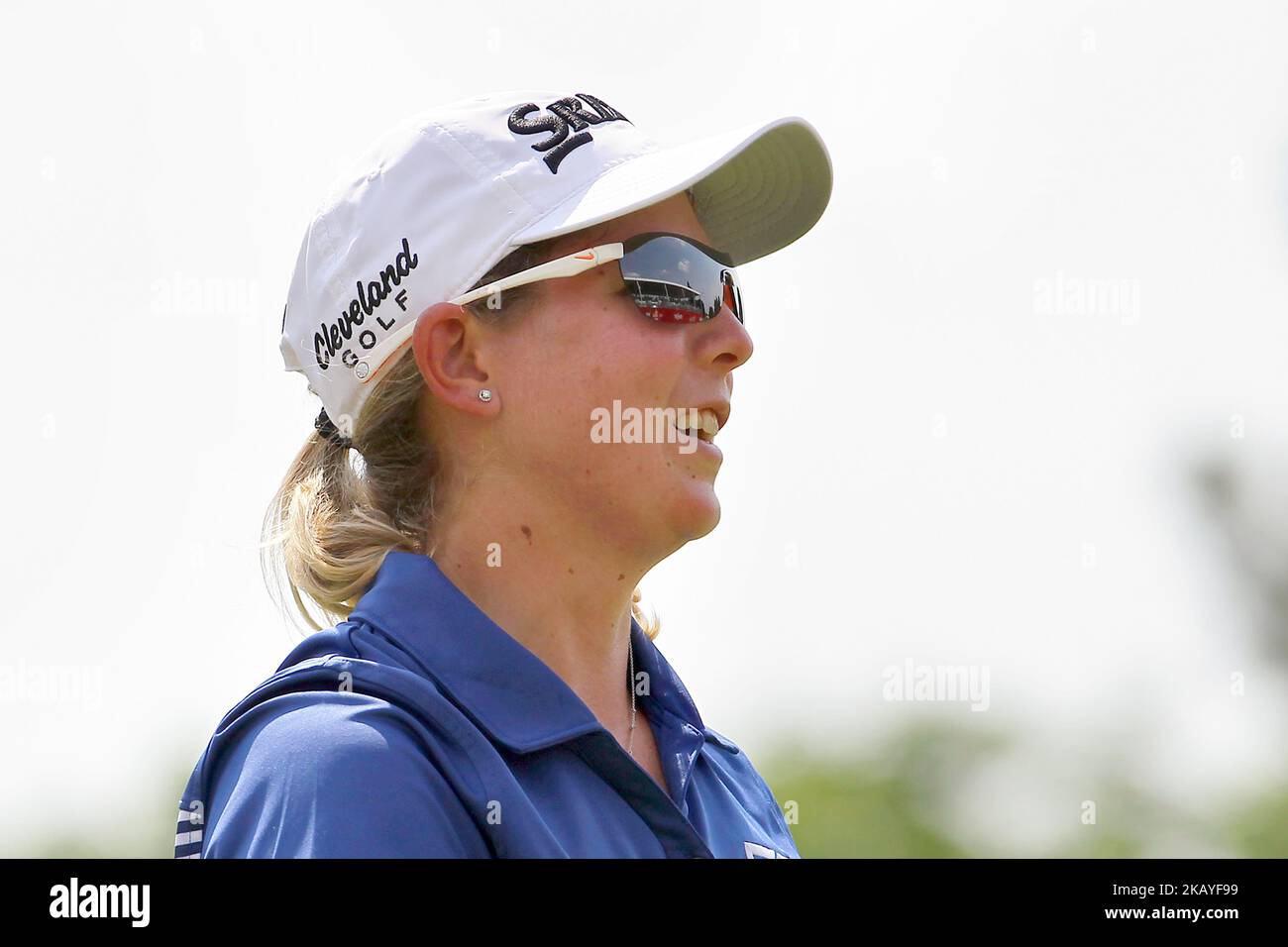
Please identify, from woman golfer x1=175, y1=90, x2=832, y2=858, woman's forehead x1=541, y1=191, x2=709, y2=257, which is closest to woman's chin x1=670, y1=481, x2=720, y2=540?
woman golfer x1=175, y1=90, x2=832, y2=858

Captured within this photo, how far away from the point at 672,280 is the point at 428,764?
1250 millimetres

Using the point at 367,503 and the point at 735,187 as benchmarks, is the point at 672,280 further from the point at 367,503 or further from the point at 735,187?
the point at 367,503

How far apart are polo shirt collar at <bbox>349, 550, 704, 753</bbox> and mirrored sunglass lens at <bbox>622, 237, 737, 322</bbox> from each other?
731 mm

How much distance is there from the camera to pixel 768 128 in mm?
3789

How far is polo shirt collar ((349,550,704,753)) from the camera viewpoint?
122 inches

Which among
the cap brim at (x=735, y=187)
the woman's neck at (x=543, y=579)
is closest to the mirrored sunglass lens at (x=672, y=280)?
the cap brim at (x=735, y=187)

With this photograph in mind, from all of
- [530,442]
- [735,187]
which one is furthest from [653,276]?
[735,187]

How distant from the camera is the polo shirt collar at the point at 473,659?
10.2ft

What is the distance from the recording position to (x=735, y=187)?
402cm

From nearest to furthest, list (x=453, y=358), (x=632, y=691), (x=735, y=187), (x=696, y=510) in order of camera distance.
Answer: (x=696, y=510) < (x=453, y=358) < (x=632, y=691) < (x=735, y=187)
